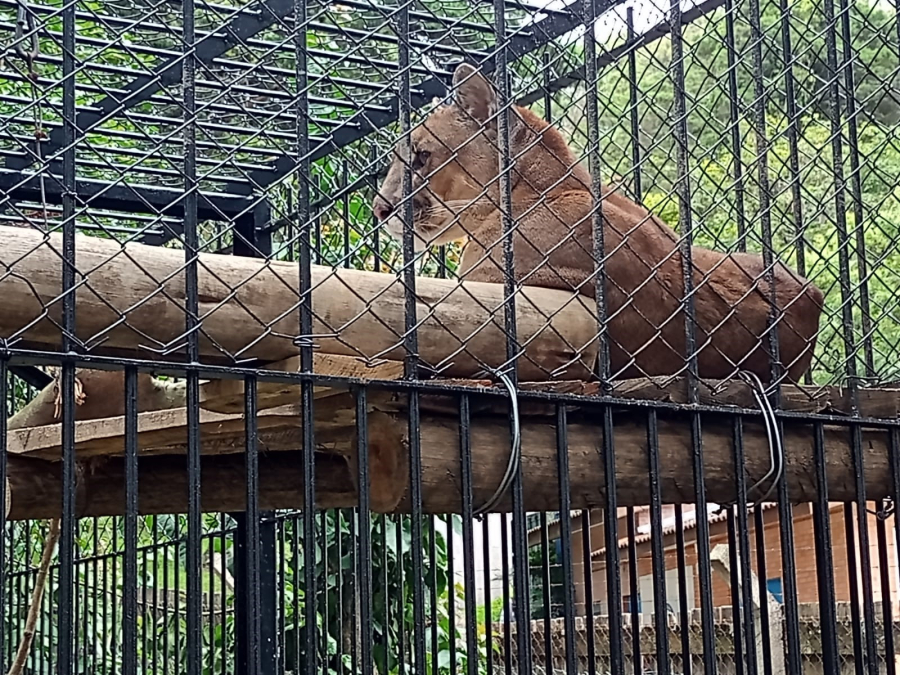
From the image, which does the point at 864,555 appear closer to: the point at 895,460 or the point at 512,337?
the point at 895,460

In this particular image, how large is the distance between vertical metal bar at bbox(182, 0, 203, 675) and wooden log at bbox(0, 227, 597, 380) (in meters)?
0.07

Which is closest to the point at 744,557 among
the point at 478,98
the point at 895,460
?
the point at 895,460

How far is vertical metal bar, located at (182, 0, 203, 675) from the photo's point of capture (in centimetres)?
234

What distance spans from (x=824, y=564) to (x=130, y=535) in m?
1.99

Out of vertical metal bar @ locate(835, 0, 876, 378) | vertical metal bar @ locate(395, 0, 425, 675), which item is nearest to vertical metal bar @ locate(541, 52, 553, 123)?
vertical metal bar @ locate(395, 0, 425, 675)

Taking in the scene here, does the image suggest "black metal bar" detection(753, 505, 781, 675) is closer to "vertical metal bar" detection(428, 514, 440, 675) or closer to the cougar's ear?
"vertical metal bar" detection(428, 514, 440, 675)

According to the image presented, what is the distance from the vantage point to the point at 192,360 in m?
2.45

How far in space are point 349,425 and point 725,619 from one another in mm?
5837

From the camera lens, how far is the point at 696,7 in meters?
4.36

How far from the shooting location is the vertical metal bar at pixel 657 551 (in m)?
2.98

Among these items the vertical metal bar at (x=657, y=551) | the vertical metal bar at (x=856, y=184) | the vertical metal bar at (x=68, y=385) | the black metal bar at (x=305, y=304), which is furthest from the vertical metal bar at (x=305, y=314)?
the vertical metal bar at (x=856, y=184)

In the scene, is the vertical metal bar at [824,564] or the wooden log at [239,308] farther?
the vertical metal bar at [824,564]

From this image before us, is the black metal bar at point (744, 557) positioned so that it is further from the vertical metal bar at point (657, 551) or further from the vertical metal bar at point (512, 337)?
the vertical metal bar at point (512, 337)

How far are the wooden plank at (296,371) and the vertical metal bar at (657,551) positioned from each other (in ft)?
2.45
